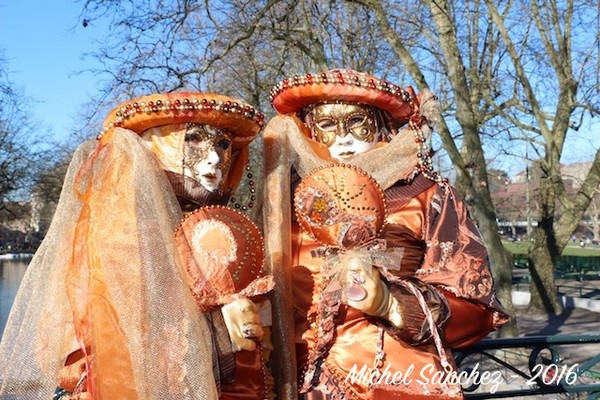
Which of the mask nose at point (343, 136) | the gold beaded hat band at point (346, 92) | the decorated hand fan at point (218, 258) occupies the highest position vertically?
the gold beaded hat band at point (346, 92)

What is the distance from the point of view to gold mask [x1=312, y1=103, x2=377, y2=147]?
7.59 ft

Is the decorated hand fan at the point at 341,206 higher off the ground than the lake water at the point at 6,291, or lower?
higher

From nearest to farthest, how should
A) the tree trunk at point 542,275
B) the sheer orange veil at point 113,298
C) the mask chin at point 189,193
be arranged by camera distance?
the sheer orange veil at point 113,298 → the mask chin at point 189,193 → the tree trunk at point 542,275

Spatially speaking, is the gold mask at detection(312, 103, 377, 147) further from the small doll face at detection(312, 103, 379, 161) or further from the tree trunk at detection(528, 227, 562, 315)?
the tree trunk at detection(528, 227, 562, 315)

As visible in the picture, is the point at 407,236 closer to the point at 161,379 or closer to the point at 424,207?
the point at 424,207

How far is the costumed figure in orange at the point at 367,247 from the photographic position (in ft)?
6.18

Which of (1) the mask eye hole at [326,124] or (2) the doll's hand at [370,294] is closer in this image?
(2) the doll's hand at [370,294]

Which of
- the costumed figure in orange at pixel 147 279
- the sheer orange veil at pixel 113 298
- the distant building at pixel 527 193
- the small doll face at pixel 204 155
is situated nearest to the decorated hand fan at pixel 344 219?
the costumed figure in orange at pixel 147 279

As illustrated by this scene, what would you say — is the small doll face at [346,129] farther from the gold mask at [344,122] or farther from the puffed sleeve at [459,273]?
the puffed sleeve at [459,273]

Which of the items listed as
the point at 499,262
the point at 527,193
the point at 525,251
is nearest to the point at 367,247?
the point at 499,262

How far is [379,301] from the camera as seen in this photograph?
1814 mm

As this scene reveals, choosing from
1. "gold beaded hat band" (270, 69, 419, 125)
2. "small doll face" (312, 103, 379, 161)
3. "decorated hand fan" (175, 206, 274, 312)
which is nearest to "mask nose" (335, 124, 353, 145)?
"small doll face" (312, 103, 379, 161)

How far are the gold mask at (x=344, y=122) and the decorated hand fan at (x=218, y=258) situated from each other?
2.08 ft

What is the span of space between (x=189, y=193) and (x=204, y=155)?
0.43 ft
